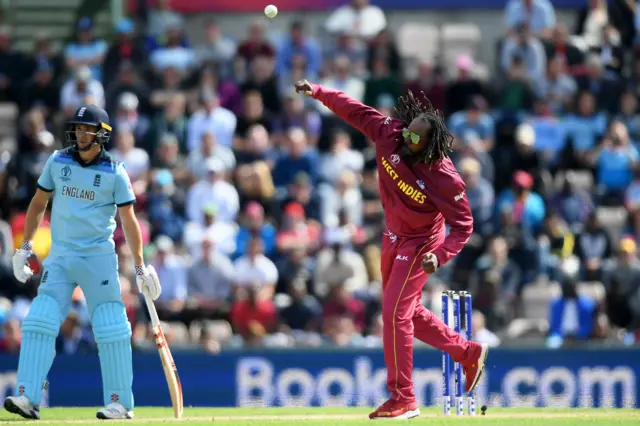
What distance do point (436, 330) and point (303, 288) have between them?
6.29 m

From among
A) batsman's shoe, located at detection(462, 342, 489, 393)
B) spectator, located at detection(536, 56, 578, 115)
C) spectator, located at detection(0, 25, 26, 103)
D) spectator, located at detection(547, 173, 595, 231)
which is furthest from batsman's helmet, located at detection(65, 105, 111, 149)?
spectator, located at detection(536, 56, 578, 115)

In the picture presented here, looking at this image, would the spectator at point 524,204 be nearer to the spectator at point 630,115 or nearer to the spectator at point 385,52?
the spectator at point 630,115

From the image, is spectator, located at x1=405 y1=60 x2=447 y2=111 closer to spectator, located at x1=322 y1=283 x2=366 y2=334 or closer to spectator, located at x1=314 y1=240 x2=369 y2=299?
spectator, located at x1=314 y1=240 x2=369 y2=299

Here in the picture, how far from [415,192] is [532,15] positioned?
11.2 m

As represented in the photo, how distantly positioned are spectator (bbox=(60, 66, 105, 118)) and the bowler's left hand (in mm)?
10136

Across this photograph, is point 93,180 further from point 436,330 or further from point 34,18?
point 34,18

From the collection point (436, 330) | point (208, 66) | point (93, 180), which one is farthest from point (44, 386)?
point (208, 66)

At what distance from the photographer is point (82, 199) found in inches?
410

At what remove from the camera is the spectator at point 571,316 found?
16.5 meters

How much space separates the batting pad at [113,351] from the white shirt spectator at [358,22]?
11347mm

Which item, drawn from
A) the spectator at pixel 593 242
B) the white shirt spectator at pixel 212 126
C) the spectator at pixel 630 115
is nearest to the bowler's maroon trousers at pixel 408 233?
the spectator at pixel 593 242

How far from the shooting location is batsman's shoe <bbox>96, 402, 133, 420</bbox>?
34.2ft

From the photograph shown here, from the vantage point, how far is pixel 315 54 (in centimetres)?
2069

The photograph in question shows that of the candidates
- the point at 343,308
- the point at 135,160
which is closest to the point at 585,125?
the point at 343,308
